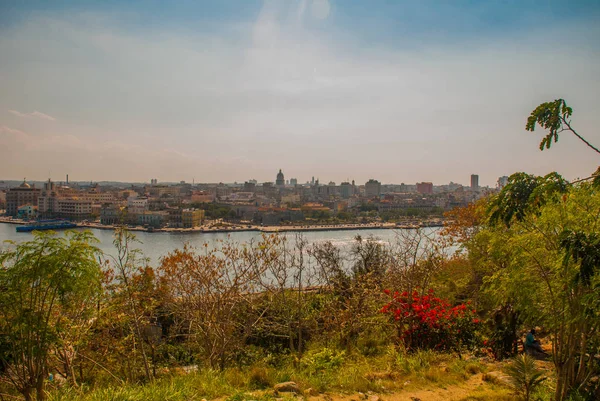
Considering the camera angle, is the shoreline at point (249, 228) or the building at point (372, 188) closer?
the shoreline at point (249, 228)

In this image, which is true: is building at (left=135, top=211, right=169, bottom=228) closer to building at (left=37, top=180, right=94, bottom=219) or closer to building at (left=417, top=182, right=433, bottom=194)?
building at (left=37, top=180, right=94, bottom=219)

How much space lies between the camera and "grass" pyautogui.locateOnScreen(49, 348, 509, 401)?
2814mm

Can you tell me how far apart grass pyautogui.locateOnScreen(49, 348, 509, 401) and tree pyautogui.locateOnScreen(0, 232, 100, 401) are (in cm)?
30

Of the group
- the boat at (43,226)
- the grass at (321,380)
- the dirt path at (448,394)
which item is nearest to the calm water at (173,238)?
the boat at (43,226)

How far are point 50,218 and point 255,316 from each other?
4775cm

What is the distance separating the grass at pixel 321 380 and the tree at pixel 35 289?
295mm

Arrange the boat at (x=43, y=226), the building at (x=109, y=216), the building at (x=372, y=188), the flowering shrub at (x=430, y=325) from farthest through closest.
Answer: the building at (x=372, y=188) → the building at (x=109, y=216) → the boat at (x=43, y=226) → the flowering shrub at (x=430, y=325)

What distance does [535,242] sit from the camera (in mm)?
2738

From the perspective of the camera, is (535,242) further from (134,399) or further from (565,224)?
(134,399)

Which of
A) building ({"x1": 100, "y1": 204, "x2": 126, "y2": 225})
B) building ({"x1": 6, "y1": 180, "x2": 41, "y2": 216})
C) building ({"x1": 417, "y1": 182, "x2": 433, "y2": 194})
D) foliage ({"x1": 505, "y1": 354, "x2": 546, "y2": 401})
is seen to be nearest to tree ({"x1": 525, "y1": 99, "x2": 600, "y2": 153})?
foliage ({"x1": 505, "y1": 354, "x2": 546, "y2": 401})

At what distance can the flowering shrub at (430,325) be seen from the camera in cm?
445

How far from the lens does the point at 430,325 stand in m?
4.42

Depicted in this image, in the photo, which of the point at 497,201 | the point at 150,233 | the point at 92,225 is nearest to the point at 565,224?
the point at 497,201

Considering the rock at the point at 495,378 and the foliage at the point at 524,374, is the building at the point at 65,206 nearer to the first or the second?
the rock at the point at 495,378
